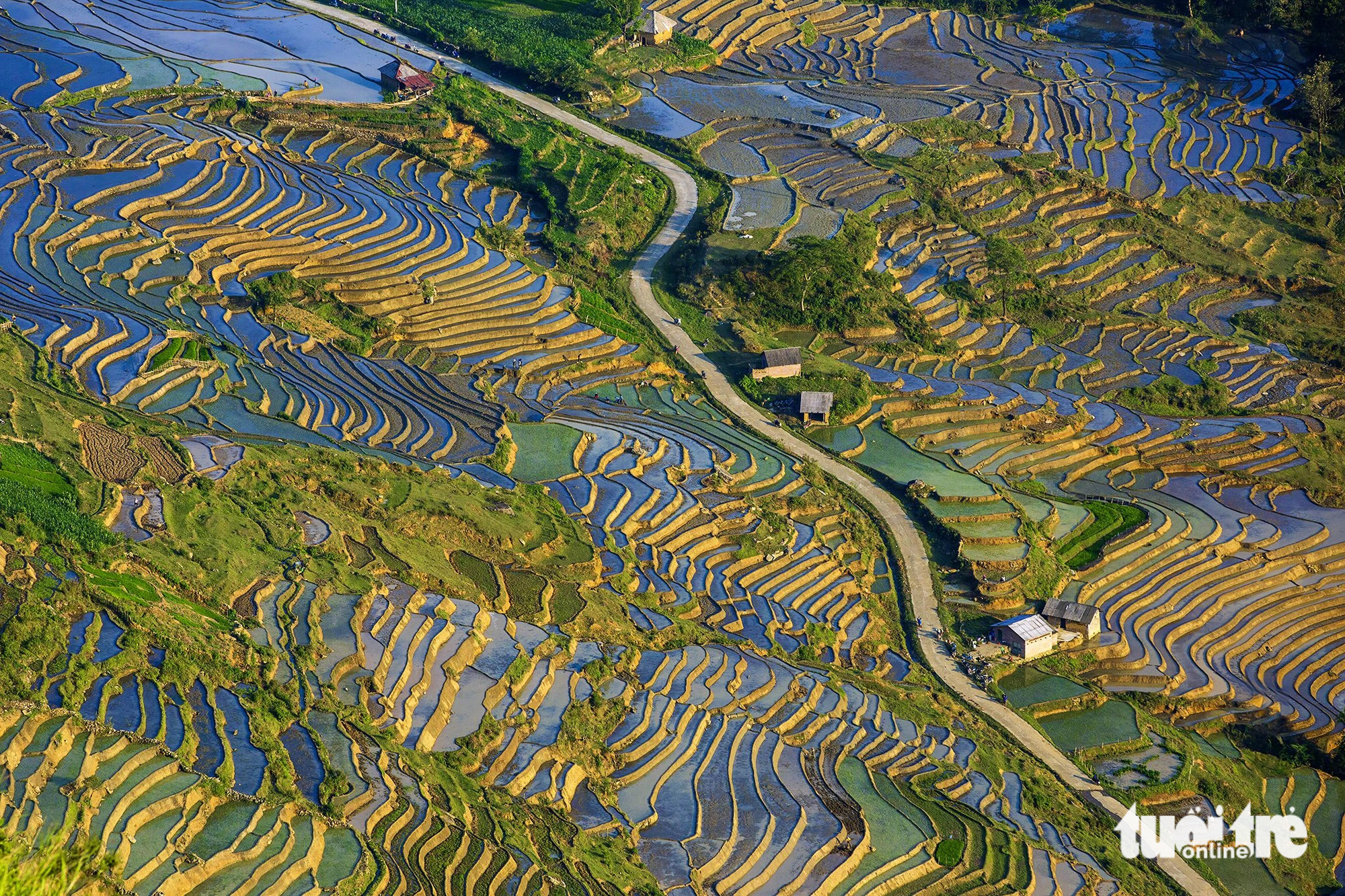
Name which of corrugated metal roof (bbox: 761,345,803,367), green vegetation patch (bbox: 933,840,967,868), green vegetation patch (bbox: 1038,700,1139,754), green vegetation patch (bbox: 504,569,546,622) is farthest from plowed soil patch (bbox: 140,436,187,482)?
green vegetation patch (bbox: 1038,700,1139,754)

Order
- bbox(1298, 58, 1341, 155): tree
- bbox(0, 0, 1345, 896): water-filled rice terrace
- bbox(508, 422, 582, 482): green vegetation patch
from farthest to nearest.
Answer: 1. bbox(1298, 58, 1341, 155): tree
2. bbox(508, 422, 582, 482): green vegetation patch
3. bbox(0, 0, 1345, 896): water-filled rice terrace

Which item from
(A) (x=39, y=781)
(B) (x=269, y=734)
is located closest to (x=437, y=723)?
(B) (x=269, y=734)

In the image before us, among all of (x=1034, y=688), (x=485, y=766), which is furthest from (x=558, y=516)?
(x=1034, y=688)

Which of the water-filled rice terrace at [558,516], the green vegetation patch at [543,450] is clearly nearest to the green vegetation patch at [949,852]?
the water-filled rice terrace at [558,516]

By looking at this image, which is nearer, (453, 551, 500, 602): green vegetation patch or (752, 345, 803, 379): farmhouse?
(453, 551, 500, 602): green vegetation patch

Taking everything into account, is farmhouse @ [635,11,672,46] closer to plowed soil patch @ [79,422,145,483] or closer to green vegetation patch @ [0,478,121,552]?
plowed soil patch @ [79,422,145,483]

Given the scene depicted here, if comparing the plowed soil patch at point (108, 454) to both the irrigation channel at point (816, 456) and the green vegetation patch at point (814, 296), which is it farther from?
the green vegetation patch at point (814, 296)

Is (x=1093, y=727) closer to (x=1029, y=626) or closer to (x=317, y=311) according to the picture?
(x=1029, y=626)
